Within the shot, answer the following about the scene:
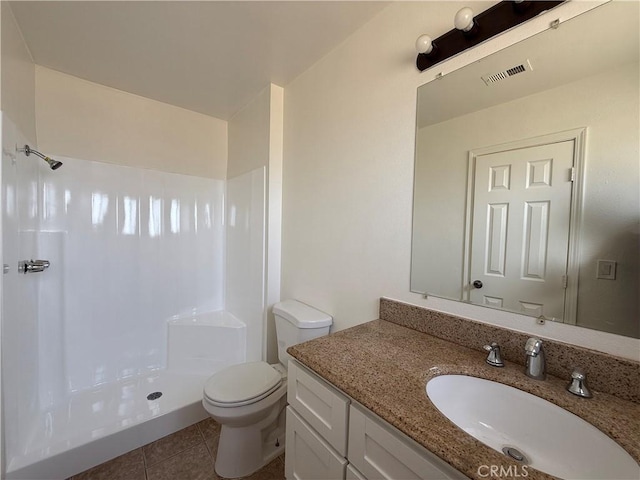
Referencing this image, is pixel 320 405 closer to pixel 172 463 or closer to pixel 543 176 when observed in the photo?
pixel 543 176

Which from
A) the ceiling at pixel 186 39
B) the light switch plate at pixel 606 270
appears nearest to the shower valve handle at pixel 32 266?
the ceiling at pixel 186 39

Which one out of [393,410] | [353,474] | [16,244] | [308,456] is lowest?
[308,456]

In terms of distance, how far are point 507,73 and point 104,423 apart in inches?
105

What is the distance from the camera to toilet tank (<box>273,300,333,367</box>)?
57.9 inches

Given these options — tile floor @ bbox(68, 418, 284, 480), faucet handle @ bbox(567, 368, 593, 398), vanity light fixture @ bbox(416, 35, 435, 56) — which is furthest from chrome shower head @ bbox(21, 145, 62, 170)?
faucet handle @ bbox(567, 368, 593, 398)

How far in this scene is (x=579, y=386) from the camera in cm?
67

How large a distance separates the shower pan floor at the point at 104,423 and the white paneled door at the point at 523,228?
1.95 m

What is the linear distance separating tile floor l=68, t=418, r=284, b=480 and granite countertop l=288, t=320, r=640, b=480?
1.02 meters

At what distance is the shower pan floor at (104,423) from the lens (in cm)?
132

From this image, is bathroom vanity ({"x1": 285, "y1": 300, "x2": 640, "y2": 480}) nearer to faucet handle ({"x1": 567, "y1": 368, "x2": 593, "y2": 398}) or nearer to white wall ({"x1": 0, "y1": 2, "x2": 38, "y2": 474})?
faucet handle ({"x1": 567, "y1": 368, "x2": 593, "y2": 398})

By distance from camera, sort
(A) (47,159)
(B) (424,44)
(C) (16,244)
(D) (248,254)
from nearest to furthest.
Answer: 1. (B) (424,44)
2. (C) (16,244)
3. (A) (47,159)
4. (D) (248,254)

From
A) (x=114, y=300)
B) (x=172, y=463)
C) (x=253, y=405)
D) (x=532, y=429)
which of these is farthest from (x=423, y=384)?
(x=114, y=300)

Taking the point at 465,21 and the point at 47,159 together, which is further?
the point at 47,159

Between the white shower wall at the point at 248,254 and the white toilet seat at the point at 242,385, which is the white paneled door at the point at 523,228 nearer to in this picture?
the white toilet seat at the point at 242,385
